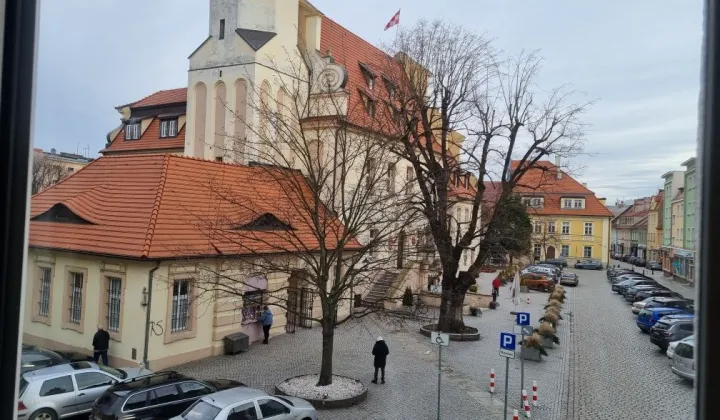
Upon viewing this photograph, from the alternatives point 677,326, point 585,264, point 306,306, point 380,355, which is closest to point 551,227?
point 585,264

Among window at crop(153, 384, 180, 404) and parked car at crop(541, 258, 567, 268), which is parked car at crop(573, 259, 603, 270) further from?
window at crop(153, 384, 180, 404)

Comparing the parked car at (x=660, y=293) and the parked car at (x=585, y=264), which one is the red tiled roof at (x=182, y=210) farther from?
the parked car at (x=585, y=264)

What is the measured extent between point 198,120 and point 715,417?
59.8 feet

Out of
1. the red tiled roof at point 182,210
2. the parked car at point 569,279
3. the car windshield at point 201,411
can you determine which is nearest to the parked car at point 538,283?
the parked car at point 569,279

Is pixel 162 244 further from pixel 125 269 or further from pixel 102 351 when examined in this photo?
pixel 102 351

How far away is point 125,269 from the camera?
9.41 m

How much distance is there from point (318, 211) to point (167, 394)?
4.00 metres

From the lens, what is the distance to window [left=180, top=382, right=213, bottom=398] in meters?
7.03

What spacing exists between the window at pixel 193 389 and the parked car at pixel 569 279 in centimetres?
2092

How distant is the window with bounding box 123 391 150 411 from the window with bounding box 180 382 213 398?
1.71 ft

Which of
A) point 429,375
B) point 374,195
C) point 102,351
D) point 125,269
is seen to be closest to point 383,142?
point 374,195

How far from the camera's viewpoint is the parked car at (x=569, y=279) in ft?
79.2

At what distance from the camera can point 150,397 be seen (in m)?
6.64

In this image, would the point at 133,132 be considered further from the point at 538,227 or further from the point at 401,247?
the point at 538,227
